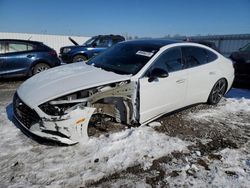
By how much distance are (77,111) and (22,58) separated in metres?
5.84

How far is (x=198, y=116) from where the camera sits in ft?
17.0

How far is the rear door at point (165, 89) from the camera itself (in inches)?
160

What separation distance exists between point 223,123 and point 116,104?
2361 mm

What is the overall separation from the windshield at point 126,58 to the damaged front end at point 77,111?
17.6 inches

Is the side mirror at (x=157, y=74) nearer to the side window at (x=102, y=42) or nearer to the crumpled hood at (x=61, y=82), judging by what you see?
the crumpled hood at (x=61, y=82)

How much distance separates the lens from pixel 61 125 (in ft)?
10.8

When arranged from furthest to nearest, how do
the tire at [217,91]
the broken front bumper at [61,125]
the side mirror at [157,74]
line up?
1. the tire at [217,91]
2. the side mirror at [157,74]
3. the broken front bumper at [61,125]

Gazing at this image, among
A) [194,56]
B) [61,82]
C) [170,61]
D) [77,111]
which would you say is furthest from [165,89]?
[61,82]

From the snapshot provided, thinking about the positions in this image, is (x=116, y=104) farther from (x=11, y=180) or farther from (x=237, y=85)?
(x=237, y=85)

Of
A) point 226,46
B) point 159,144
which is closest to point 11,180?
point 159,144

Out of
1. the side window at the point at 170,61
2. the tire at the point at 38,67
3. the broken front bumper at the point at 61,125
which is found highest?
the side window at the point at 170,61

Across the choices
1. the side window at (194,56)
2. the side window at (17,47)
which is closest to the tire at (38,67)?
the side window at (17,47)

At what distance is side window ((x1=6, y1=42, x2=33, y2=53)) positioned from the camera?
8.27 meters

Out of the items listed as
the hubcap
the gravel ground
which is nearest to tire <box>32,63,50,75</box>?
the gravel ground
